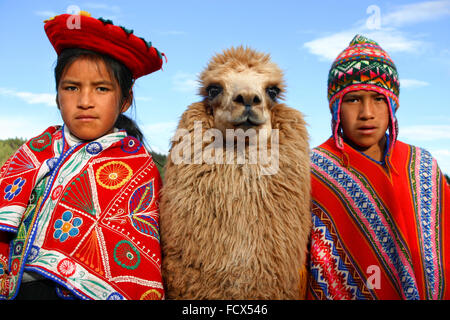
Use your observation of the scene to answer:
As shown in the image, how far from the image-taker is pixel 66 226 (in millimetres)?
1627

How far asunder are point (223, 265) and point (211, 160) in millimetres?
430

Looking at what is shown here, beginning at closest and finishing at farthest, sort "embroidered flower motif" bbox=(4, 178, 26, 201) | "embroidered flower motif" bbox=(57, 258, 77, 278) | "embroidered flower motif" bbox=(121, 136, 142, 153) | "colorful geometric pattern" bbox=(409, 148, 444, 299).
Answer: "embroidered flower motif" bbox=(57, 258, 77, 278) < "embroidered flower motif" bbox=(4, 178, 26, 201) < "embroidered flower motif" bbox=(121, 136, 142, 153) < "colorful geometric pattern" bbox=(409, 148, 444, 299)

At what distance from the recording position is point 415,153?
7.25ft

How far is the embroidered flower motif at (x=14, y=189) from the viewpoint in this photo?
1.72 m

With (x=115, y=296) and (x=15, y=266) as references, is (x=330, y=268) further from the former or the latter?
(x=15, y=266)

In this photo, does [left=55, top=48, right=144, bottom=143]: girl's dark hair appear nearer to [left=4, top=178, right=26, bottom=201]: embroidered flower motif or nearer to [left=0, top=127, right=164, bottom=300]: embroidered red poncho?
[left=0, top=127, right=164, bottom=300]: embroidered red poncho

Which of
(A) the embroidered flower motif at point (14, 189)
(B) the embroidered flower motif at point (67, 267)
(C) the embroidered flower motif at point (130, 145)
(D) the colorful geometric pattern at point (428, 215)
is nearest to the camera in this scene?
(B) the embroidered flower motif at point (67, 267)

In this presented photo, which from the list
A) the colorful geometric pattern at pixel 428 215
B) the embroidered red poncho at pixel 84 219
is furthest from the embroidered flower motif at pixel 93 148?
the colorful geometric pattern at pixel 428 215

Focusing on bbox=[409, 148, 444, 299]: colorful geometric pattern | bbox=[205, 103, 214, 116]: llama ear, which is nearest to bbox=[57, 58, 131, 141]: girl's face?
bbox=[205, 103, 214, 116]: llama ear

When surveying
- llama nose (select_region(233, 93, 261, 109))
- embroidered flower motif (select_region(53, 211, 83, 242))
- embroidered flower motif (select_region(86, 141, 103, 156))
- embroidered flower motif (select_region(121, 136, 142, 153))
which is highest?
llama nose (select_region(233, 93, 261, 109))

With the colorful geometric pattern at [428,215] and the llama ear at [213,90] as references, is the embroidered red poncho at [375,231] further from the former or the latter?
the llama ear at [213,90]

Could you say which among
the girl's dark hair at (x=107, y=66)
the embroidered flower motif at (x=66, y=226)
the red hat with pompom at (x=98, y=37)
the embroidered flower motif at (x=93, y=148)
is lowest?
the embroidered flower motif at (x=66, y=226)

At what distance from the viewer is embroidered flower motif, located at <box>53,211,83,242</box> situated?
1.61 meters

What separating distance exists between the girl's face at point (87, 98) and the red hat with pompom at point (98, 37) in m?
0.08
